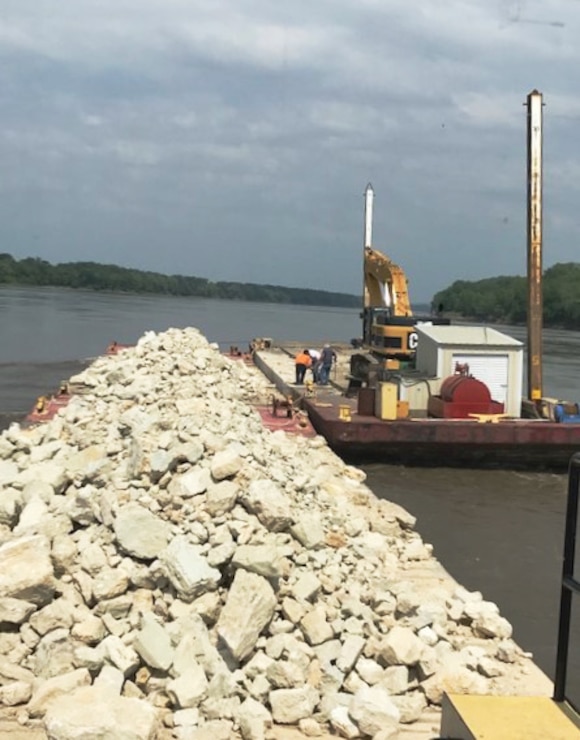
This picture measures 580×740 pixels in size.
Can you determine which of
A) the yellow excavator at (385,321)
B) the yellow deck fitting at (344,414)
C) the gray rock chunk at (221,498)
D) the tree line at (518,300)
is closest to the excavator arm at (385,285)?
the yellow excavator at (385,321)

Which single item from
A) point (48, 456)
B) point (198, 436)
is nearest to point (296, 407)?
point (48, 456)

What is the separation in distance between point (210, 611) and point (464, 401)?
9.73 metres

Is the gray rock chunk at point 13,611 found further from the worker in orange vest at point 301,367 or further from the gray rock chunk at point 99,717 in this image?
the worker in orange vest at point 301,367

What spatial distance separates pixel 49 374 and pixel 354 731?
81.7 ft

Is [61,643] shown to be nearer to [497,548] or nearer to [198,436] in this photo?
[198,436]

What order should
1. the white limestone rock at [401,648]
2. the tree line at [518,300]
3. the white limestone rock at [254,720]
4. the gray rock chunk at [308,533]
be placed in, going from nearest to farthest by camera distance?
the white limestone rock at [254,720], the white limestone rock at [401,648], the gray rock chunk at [308,533], the tree line at [518,300]

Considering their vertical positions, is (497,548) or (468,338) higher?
(468,338)

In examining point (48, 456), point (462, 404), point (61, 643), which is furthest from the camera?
point (462, 404)

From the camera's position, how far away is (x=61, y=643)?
4668 mm

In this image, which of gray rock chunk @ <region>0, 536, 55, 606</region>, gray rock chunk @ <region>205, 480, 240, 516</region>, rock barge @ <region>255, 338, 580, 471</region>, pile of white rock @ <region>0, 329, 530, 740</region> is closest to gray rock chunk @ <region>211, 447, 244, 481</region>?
pile of white rock @ <region>0, 329, 530, 740</region>

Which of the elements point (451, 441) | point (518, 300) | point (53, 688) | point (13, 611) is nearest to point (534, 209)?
point (451, 441)

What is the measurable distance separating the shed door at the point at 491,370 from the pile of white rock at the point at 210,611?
26.4 feet

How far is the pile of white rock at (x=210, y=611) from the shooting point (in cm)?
438

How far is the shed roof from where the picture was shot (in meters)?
14.9
